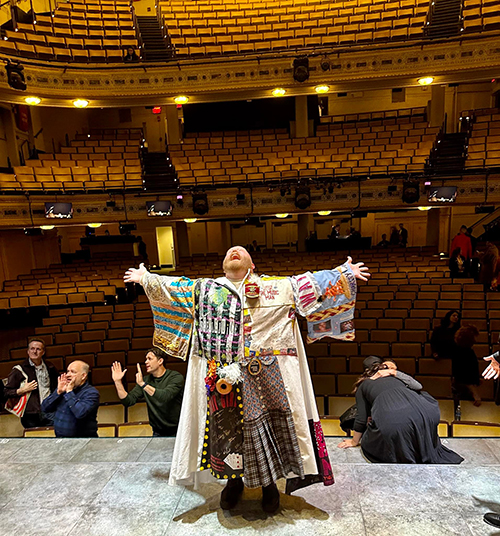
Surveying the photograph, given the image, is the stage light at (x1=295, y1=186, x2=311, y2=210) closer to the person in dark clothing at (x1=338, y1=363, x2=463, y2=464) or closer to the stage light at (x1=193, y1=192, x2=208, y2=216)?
the stage light at (x1=193, y1=192, x2=208, y2=216)

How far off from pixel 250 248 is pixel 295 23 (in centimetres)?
757

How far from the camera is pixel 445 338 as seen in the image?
4.55m

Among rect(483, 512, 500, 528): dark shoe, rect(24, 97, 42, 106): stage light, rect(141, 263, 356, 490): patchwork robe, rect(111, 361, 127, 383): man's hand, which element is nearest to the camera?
rect(483, 512, 500, 528): dark shoe

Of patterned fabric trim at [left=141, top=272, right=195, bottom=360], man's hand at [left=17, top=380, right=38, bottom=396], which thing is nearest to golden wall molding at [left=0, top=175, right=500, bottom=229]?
man's hand at [left=17, top=380, right=38, bottom=396]

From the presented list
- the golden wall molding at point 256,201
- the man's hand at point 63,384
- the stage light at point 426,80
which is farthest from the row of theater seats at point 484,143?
the man's hand at point 63,384

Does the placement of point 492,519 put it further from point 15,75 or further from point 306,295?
point 15,75

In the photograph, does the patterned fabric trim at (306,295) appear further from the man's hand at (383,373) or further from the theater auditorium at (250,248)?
the man's hand at (383,373)

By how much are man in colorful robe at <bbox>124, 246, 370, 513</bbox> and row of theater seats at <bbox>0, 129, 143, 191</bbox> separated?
8544 millimetres

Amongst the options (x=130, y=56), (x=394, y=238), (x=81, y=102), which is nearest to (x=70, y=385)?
(x=81, y=102)

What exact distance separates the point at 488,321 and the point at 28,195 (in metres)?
9.93

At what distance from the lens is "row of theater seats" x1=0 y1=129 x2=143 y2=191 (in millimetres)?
9430

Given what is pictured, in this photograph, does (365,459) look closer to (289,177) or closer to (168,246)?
(289,177)

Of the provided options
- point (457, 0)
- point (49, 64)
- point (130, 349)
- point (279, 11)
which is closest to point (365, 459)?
point (130, 349)

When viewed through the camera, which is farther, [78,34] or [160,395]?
[78,34]
